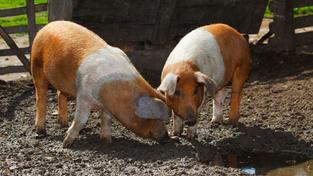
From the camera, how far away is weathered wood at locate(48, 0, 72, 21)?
11125 mm

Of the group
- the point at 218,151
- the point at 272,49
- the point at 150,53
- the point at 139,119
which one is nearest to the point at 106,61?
the point at 139,119

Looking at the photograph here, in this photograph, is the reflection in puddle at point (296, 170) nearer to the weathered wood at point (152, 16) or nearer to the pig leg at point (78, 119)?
the pig leg at point (78, 119)

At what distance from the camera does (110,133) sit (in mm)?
8492

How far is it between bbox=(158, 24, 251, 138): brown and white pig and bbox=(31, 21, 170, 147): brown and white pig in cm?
21

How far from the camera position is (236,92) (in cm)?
931

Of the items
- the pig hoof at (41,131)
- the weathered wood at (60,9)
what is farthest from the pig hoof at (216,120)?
the weathered wood at (60,9)

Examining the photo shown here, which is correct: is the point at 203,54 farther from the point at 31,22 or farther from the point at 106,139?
the point at 31,22

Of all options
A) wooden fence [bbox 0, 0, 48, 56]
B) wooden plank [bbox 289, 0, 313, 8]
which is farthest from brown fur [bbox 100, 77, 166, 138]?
wooden plank [bbox 289, 0, 313, 8]

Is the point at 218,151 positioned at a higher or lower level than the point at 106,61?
lower

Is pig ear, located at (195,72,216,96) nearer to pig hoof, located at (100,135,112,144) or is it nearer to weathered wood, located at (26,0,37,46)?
pig hoof, located at (100,135,112,144)

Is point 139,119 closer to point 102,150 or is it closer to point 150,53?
point 102,150

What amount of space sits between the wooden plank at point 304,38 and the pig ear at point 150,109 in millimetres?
5751

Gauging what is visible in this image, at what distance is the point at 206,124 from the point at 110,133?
136 centimetres

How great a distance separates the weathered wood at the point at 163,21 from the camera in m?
11.8
